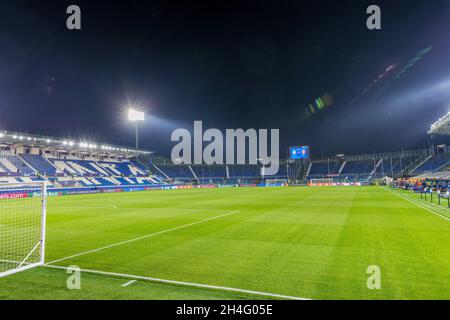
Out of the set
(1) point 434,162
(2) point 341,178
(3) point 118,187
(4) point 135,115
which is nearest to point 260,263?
(3) point 118,187

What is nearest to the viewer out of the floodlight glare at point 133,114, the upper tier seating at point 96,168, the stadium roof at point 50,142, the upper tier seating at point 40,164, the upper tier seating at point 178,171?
the stadium roof at point 50,142

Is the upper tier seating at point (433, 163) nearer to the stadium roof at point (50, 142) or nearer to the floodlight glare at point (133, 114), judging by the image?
the floodlight glare at point (133, 114)

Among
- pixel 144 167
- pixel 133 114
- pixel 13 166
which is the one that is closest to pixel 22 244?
pixel 13 166

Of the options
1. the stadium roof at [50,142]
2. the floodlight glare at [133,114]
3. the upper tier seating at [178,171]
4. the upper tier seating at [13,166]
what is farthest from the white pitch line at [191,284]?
the upper tier seating at [178,171]

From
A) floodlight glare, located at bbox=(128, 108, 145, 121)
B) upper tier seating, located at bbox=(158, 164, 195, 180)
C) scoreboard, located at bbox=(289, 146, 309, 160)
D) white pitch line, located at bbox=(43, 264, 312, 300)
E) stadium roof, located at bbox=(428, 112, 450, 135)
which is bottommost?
white pitch line, located at bbox=(43, 264, 312, 300)

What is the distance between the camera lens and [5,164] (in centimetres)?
4334

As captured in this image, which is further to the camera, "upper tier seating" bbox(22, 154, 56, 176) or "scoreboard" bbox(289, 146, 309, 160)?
"scoreboard" bbox(289, 146, 309, 160)

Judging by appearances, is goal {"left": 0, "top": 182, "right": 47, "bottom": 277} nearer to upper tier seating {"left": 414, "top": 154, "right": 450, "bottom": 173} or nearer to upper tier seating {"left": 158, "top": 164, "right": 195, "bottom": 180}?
upper tier seating {"left": 158, "top": 164, "right": 195, "bottom": 180}

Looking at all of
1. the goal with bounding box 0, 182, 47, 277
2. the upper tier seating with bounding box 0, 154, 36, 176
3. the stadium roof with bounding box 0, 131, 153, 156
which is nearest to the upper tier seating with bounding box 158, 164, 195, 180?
the stadium roof with bounding box 0, 131, 153, 156

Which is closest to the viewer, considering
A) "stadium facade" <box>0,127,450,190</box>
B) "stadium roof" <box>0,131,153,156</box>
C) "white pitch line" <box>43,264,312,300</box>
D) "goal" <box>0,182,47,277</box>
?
"white pitch line" <box>43,264,312,300</box>

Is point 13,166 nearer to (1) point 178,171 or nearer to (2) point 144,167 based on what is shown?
(2) point 144,167

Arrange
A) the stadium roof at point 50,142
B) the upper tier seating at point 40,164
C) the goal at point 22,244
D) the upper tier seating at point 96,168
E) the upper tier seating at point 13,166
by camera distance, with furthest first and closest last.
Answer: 1. the upper tier seating at point 96,168
2. the upper tier seating at point 40,164
3. the stadium roof at point 50,142
4. the upper tier seating at point 13,166
5. the goal at point 22,244
